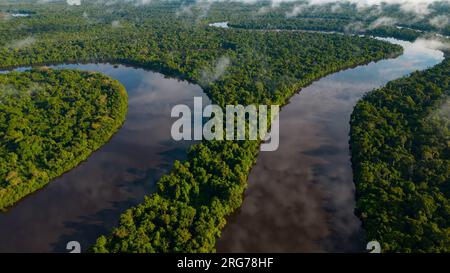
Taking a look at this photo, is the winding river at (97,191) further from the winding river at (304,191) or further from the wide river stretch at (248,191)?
the winding river at (304,191)

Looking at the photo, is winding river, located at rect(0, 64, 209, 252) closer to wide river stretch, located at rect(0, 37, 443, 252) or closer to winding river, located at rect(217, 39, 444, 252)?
wide river stretch, located at rect(0, 37, 443, 252)

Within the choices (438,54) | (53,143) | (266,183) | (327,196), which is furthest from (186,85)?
(438,54)

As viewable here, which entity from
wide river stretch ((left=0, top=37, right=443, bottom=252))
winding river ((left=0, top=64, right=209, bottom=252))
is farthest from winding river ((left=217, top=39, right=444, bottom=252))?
winding river ((left=0, top=64, right=209, bottom=252))

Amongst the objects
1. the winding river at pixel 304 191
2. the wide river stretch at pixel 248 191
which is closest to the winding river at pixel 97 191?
the wide river stretch at pixel 248 191

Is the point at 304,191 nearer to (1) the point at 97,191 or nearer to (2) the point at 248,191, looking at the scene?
(2) the point at 248,191

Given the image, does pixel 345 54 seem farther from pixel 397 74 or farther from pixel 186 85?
pixel 186 85
